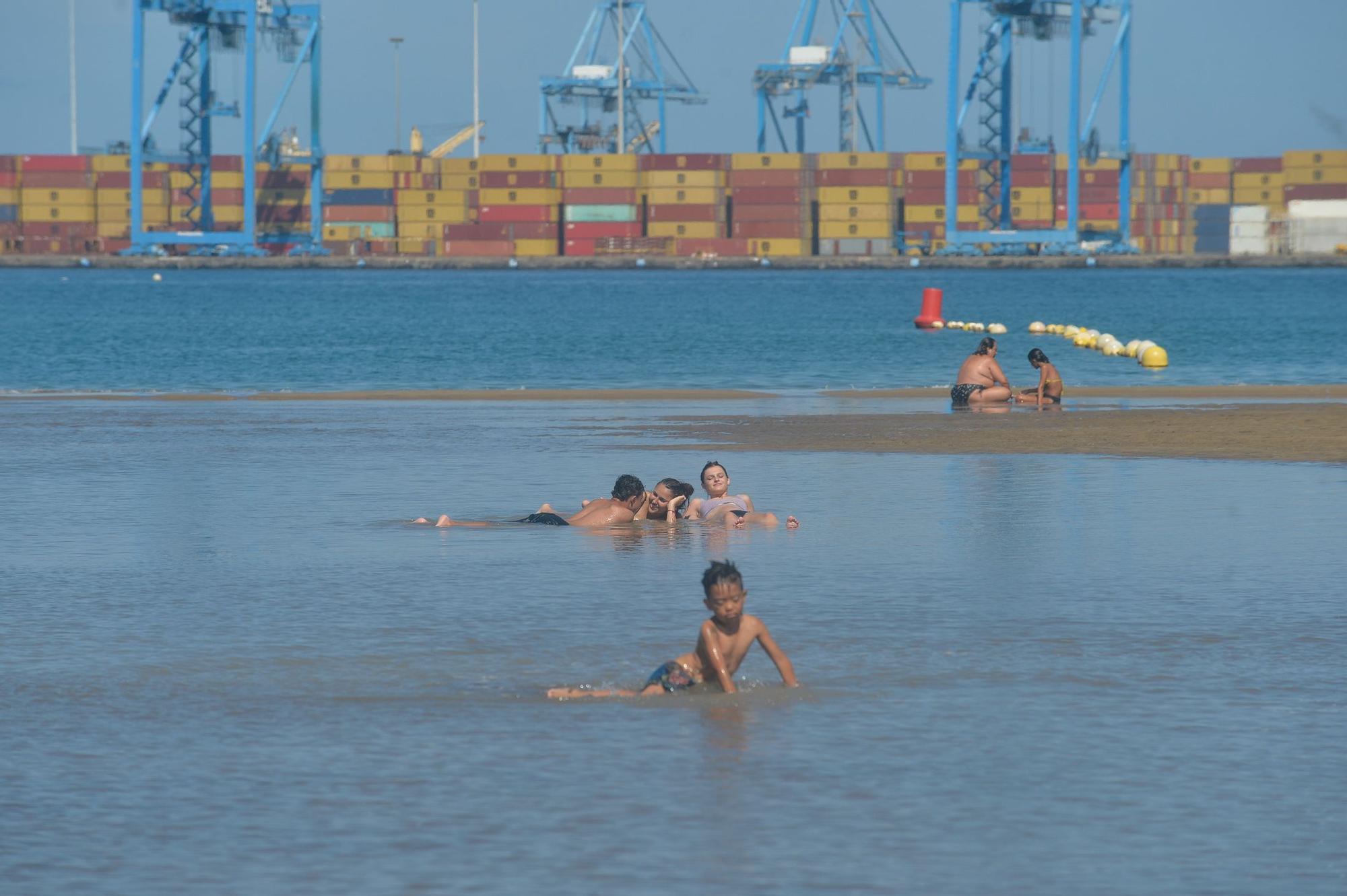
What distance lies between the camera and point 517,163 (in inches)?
6152

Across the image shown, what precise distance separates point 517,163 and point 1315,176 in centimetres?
6555

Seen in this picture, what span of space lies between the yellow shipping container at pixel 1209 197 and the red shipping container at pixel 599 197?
48635mm

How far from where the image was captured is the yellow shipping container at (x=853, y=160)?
505 feet

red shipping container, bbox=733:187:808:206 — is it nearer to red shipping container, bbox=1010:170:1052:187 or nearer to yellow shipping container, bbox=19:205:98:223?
red shipping container, bbox=1010:170:1052:187

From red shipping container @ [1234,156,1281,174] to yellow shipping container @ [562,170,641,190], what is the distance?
50.7m

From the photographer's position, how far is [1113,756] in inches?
320

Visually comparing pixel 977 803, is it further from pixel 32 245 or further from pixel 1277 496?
pixel 32 245

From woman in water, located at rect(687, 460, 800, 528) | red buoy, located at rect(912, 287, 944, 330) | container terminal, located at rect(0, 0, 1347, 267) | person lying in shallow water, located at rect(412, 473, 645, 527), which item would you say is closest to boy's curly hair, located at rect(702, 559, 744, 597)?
woman in water, located at rect(687, 460, 800, 528)

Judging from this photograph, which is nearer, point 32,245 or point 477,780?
point 477,780

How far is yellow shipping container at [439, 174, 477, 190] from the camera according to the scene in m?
158

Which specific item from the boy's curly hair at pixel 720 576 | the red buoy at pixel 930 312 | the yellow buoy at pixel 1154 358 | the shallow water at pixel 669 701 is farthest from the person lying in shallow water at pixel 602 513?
the red buoy at pixel 930 312

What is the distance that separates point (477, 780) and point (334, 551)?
23.2 feet

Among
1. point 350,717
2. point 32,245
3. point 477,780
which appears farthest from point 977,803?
point 32,245

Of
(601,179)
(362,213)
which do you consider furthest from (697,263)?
(362,213)
